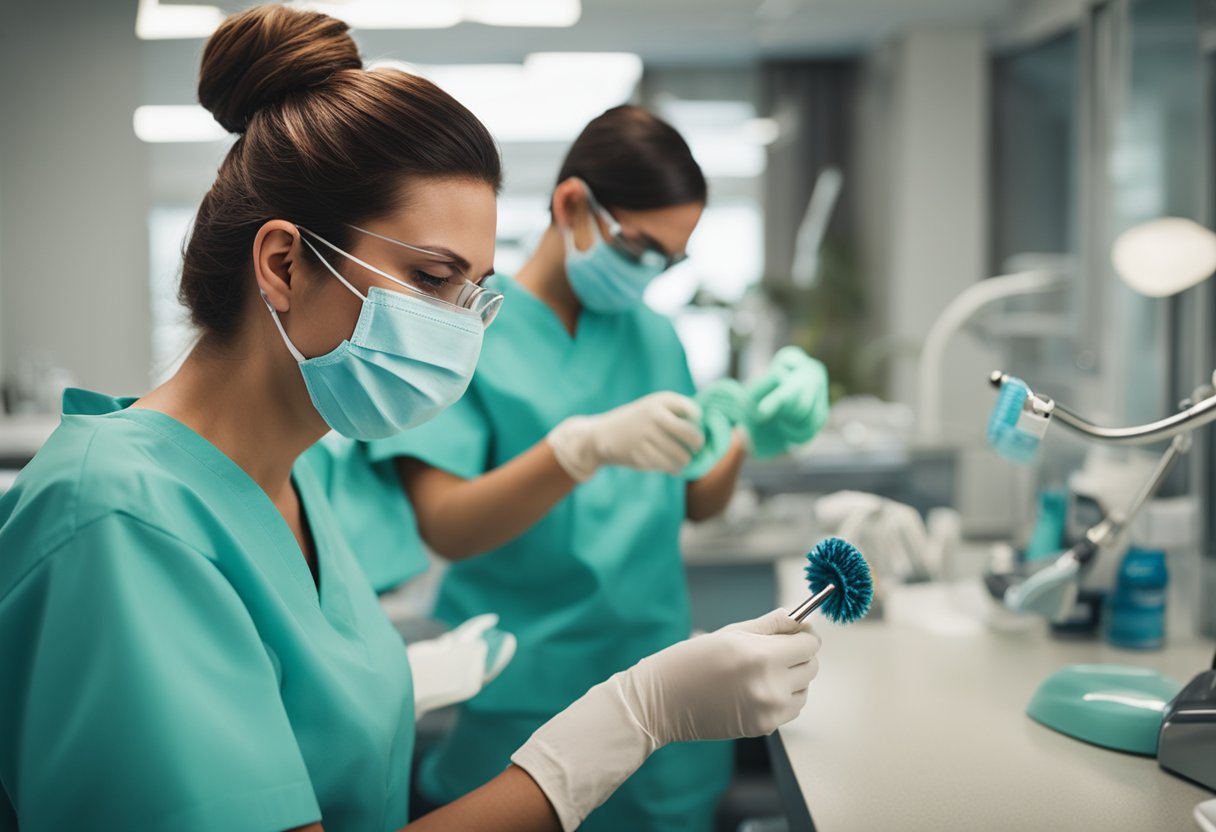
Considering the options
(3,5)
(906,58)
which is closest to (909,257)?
(906,58)

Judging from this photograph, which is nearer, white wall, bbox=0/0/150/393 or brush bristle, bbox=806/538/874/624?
brush bristle, bbox=806/538/874/624

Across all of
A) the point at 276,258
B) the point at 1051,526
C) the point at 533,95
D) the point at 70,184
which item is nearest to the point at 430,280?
the point at 276,258

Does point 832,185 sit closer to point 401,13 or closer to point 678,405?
point 401,13

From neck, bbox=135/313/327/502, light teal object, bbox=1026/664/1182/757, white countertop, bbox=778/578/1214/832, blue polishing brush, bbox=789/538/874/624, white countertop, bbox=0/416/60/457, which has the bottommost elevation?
white countertop, bbox=778/578/1214/832

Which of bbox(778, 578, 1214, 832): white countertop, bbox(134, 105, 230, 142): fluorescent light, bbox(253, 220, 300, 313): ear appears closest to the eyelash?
bbox(253, 220, 300, 313): ear

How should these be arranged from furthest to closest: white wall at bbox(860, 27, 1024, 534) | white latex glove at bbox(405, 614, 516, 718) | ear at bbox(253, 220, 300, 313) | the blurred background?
white wall at bbox(860, 27, 1024, 534)
the blurred background
white latex glove at bbox(405, 614, 516, 718)
ear at bbox(253, 220, 300, 313)

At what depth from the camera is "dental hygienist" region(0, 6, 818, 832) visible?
70 cm

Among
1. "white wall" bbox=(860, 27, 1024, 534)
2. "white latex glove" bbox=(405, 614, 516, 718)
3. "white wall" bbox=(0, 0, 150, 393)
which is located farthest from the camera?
"white wall" bbox=(860, 27, 1024, 534)

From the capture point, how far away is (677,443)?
1.37m

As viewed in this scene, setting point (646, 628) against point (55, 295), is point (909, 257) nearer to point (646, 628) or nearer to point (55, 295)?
point (55, 295)

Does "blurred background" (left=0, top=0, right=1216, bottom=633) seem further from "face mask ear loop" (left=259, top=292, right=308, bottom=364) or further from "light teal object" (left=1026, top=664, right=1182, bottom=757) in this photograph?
"light teal object" (left=1026, top=664, right=1182, bottom=757)

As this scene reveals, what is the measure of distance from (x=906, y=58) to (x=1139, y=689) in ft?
16.7

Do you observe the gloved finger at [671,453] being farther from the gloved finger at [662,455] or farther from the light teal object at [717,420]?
the light teal object at [717,420]

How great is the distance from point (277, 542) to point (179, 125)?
5.60 m
